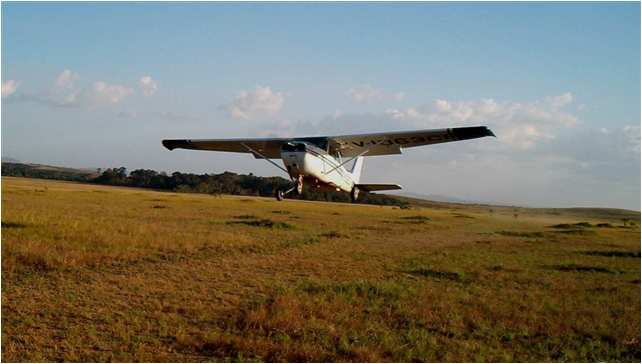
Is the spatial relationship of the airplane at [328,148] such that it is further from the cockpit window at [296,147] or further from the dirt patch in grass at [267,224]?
the dirt patch in grass at [267,224]

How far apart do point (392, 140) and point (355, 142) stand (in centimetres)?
129

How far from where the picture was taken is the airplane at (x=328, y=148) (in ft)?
48.6

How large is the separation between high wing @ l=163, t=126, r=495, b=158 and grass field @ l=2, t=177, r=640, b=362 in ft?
13.3

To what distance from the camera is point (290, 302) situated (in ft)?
36.9

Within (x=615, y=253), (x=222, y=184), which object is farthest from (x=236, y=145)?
(x=222, y=184)

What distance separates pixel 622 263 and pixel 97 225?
23745 mm

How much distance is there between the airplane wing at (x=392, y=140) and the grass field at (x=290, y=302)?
4313 mm

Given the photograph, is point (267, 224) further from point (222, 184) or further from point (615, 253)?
point (615, 253)

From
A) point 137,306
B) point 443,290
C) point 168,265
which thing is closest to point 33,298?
point 137,306

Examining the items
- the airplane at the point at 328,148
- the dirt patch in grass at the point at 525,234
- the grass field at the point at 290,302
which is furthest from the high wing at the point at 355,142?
the dirt patch in grass at the point at 525,234

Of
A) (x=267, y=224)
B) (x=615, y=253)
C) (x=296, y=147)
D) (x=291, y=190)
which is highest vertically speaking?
(x=296, y=147)

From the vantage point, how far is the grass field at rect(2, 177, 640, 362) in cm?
875

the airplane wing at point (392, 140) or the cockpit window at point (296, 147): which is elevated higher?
the airplane wing at point (392, 140)

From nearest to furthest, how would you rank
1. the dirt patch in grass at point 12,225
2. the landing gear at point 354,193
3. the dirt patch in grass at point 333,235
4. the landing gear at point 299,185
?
the landing gear at point 299,185, the landing gear at point 354,193, the dirt patch in grass at point 12,225, the dirt patch in grass at point 333,235
